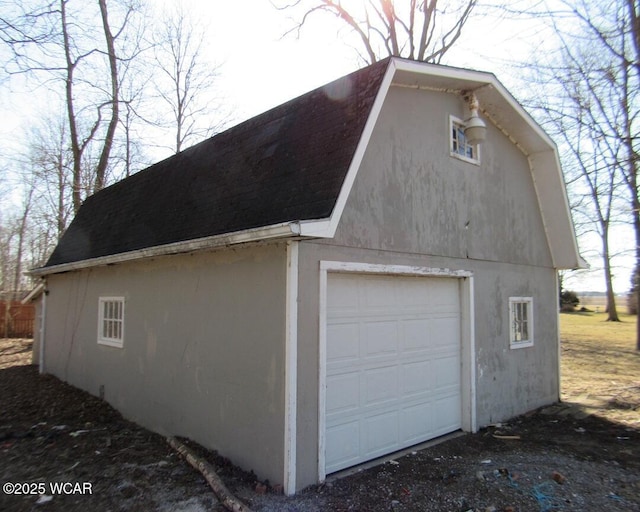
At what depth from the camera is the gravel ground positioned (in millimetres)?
4570

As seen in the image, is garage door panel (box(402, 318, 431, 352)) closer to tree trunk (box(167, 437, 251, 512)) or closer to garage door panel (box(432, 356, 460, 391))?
garage door panel (box(432, 356, 460, 391))

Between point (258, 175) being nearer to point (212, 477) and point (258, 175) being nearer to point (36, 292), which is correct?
point (212, 477)

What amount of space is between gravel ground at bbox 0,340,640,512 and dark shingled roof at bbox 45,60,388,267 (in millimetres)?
2854

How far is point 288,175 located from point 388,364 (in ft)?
9.12

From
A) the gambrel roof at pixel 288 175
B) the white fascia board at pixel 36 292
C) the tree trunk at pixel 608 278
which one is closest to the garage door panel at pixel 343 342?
the gambrel roof at pixel 288 175

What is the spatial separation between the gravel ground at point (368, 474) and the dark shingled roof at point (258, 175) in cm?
285

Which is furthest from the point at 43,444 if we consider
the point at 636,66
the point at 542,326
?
the point at 636,66

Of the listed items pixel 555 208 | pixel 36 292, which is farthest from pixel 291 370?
pixel 36 292

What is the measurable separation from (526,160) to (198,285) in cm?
659

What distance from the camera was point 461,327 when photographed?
286 inches

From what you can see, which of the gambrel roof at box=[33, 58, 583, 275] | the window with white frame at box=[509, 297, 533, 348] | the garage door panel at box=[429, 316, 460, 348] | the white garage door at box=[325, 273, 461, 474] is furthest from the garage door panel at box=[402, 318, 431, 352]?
the gambrel roof at box=[33, 58, 583, 275]

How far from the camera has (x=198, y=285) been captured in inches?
245

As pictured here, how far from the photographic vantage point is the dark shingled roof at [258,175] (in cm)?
519

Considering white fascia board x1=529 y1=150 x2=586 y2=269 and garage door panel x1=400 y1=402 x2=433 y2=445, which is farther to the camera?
white fascia board x1=529 y1=150 x2=586 y2=269
